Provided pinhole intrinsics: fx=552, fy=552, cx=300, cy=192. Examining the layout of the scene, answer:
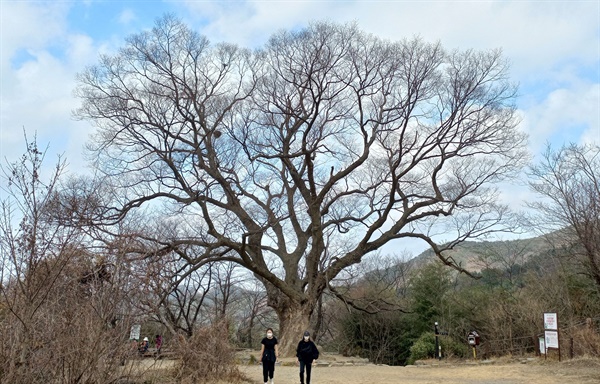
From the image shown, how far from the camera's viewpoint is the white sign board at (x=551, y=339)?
16.8 m

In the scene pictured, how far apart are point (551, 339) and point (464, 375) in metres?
3.35

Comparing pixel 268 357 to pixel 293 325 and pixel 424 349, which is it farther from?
pixel 424 349

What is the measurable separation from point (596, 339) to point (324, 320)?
2446cm

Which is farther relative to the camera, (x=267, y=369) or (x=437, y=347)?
(x=437, y=347)

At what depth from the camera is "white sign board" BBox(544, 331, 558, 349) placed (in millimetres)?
16781

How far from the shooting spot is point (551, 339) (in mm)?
16969

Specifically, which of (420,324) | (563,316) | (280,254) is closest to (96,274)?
(280,254)

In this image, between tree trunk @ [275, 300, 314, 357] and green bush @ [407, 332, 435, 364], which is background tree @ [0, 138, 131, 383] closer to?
tree trunk @ [275, 300, 314, 357]

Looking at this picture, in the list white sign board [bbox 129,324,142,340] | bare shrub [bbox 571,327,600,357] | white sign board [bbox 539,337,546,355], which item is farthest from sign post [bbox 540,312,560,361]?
white sign board [bbox 129,324,142,340]

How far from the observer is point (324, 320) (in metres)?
39.7

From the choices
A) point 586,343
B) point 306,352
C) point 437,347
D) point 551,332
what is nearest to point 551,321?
point 551,332

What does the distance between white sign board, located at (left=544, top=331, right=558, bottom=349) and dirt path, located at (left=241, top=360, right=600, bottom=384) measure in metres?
0.61

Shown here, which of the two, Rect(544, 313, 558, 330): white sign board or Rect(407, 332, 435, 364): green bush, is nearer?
Rect(544, 313, 558, 330): white sign board

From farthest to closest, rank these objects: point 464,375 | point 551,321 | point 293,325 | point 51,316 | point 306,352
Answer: point 293,325 → point 551,321 → point 464,375 → point 306,352 → point 51,316
